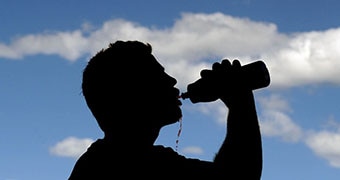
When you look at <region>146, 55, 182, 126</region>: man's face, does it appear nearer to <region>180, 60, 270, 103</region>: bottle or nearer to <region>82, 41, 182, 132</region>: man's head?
<region>82, 41, 182, 132</region>: man's head

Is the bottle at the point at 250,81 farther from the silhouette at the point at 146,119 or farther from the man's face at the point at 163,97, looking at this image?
the man's face at the point at 163,97

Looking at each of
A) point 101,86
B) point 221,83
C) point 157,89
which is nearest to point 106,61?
point 101,86

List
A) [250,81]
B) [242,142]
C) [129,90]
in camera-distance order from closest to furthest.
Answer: [242,142] < [129,90] < [250,81]

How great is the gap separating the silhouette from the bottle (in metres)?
0.12

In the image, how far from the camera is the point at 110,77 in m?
2.98

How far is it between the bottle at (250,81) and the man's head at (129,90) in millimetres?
351

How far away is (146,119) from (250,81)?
698mm

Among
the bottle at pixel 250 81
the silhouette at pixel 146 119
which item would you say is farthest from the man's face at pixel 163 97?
the bottle at pixel 250 81

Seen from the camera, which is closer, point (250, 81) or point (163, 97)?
point (163, 97)

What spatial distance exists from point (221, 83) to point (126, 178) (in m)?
0.74

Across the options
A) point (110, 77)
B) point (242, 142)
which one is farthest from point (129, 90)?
point (242, 142)

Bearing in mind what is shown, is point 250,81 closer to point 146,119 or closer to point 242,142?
point 242,142

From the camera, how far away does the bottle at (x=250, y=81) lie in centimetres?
312

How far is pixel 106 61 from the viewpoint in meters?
3.03
